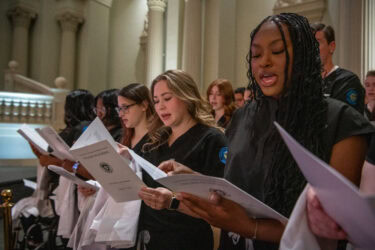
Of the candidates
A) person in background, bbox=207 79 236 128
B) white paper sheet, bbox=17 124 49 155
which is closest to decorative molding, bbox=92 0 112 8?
person in background, bbox=207 79 236 128

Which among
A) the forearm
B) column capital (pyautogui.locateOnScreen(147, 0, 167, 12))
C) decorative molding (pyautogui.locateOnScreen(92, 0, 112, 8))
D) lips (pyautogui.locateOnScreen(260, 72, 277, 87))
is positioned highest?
decorative molding (pyautogui.locateOnScreen(92, 0, 112, 8))

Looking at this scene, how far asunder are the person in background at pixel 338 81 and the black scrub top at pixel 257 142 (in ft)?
4.29

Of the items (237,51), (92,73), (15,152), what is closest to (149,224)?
(237,51)

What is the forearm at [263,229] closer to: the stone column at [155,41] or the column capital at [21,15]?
the stone column at [155,41]

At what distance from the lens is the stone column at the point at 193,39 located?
723 centimetres

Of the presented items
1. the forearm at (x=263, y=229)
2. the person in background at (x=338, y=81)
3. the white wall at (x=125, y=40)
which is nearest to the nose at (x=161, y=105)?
the forearm at (x=263, y=229)

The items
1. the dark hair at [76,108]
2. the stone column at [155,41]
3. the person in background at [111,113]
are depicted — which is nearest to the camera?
the person in background at [111,113]

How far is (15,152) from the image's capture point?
8.64 meters

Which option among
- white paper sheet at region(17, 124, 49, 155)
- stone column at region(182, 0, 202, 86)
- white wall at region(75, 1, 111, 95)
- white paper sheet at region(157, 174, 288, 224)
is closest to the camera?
white paper sheet at region(157, 174, 288, 224)

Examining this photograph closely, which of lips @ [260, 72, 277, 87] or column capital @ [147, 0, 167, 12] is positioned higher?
column capital @ [147, 0, 167, 12]

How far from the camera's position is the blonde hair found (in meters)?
2.09

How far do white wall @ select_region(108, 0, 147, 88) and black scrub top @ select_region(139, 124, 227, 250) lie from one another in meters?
10.4

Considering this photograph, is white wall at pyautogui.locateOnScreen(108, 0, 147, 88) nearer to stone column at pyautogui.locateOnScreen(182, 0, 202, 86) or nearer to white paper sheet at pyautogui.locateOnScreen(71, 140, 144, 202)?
stone column at pyautogui.locateOnScreen(182, 0, 202, 86)

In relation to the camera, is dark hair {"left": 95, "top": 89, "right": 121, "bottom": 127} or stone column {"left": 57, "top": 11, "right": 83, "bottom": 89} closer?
dark hair {"left": 95, "top": 89, "right": 121, "bottom": 127}
